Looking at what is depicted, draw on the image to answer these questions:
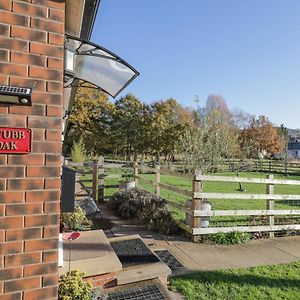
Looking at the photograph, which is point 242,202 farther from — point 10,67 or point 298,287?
point 10,67

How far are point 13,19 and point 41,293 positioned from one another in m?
1.97

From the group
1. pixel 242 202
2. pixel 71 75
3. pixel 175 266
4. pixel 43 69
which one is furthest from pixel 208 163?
pixel 43 69

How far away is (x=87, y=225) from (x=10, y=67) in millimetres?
4435

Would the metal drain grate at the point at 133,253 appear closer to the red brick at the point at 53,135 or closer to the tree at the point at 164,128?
the red brick at the point at 53,135

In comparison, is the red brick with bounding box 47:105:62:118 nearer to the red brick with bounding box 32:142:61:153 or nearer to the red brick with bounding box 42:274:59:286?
the red brick with bounding box 32:142:61:153

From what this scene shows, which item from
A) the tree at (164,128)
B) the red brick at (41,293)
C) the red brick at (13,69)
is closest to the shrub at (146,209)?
the red brick at (41,293)

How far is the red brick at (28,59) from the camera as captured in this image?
Answer: 2154 mm

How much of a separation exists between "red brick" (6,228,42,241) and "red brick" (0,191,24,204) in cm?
21

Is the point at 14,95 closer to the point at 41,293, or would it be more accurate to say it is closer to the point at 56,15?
the point at 56,15

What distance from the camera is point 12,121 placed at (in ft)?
7.07

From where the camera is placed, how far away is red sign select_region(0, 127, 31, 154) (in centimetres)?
213

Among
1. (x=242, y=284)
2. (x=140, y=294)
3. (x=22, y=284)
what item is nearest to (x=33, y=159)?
(x=22, y=284)

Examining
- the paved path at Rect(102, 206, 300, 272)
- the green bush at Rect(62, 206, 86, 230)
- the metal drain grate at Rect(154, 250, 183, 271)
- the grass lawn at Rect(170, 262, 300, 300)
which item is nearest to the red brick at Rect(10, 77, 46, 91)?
the grass lawn at Rect(170, 262, 300, 300)

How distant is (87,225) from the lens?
606cm
